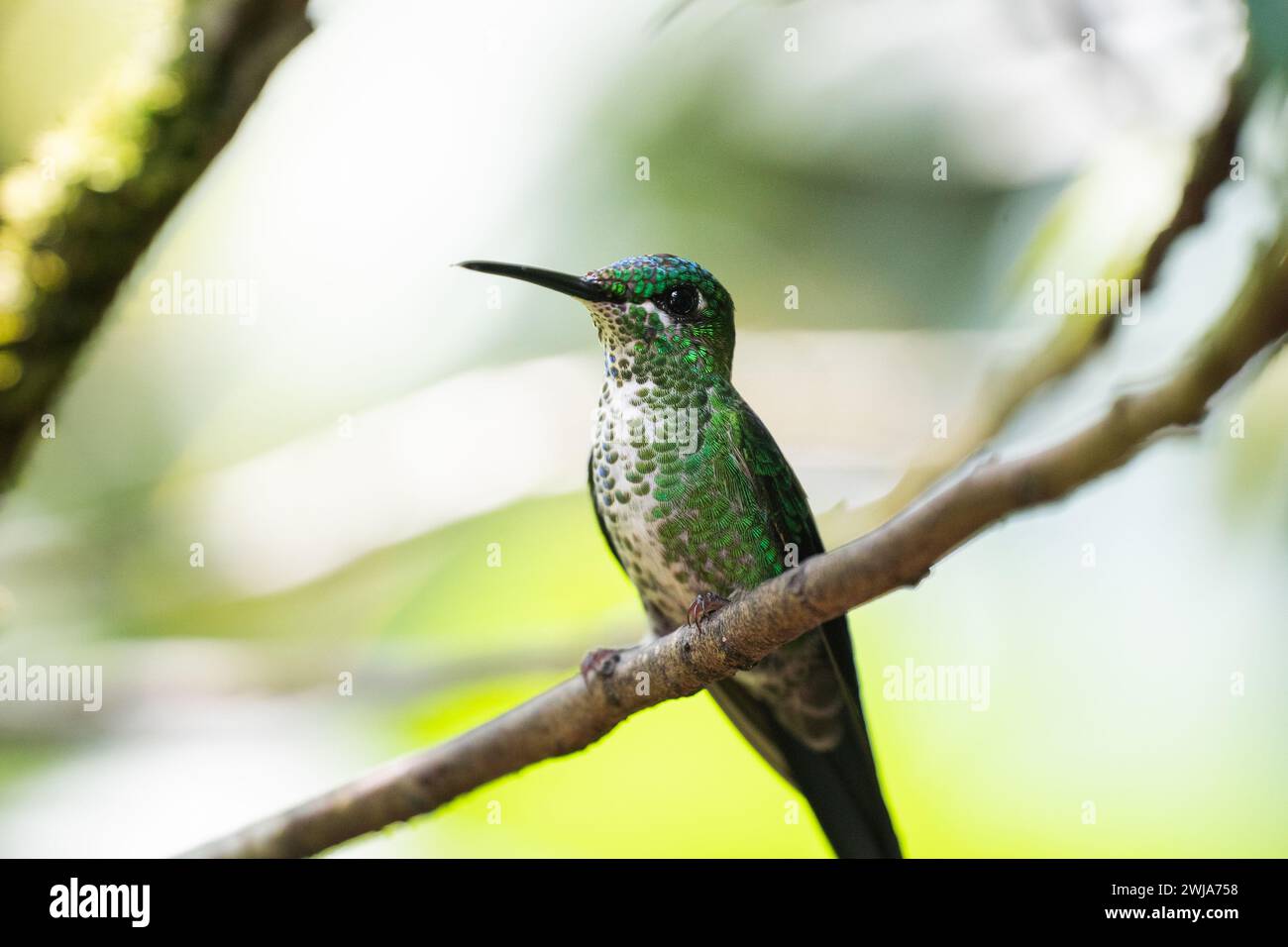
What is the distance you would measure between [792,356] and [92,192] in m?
2.23

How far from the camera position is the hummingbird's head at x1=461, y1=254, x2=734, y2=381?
281 centimetres

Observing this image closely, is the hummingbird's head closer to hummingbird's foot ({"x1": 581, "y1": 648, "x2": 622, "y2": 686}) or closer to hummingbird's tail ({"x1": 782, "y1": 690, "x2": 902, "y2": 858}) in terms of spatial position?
hummingbird's foot ({"x1": 581, "y1": 648, "x2": 622, "y2": 686})

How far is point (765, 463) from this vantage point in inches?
108

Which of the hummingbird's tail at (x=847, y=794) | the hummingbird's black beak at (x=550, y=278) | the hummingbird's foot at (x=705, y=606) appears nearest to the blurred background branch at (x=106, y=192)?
the hummingbird's black beak at (x=550, y=278)

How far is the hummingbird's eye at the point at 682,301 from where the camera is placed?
2877mm

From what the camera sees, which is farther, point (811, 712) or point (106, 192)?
point (811, 712)

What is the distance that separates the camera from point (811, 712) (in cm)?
306

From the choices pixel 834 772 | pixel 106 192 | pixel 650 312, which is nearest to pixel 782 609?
pixel 650 312

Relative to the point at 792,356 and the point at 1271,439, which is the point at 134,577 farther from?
the point at 1271,439

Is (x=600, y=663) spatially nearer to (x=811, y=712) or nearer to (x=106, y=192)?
(x=811, y=712)

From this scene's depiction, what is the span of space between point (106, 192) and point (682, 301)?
1572 millimetres

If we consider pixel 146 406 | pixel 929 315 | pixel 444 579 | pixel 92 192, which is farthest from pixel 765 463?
pixel 146 406

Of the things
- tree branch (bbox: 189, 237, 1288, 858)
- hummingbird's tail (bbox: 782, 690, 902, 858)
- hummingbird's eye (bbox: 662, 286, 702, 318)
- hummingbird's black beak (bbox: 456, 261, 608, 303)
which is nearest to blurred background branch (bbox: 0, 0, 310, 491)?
hummingbird's black beak (bbox: 456, 261, 608, 303)

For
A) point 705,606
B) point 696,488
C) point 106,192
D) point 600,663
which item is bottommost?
point 600,663
